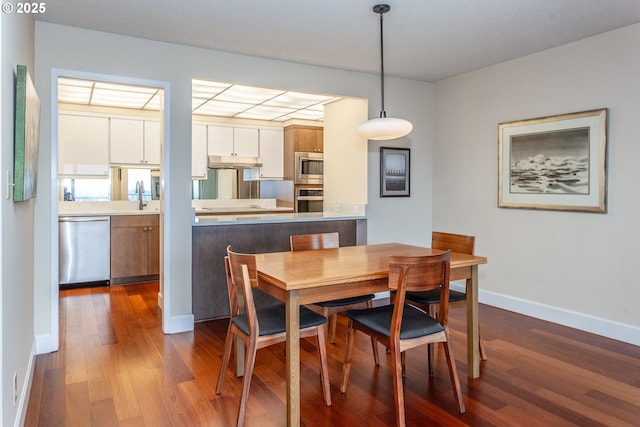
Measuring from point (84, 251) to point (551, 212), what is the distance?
512 centimetres

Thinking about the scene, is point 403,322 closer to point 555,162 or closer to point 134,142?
point 555,162

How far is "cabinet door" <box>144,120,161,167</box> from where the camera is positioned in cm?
601

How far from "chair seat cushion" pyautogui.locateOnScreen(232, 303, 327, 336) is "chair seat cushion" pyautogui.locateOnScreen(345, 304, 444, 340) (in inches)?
9.3

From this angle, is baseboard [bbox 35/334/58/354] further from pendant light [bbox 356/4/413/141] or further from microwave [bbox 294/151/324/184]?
microwave [bbox 294/151/324/184]

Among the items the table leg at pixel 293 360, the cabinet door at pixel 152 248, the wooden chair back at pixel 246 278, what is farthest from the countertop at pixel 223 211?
the table leg at pixel 293 360

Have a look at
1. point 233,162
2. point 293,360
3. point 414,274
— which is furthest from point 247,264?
point 233,162

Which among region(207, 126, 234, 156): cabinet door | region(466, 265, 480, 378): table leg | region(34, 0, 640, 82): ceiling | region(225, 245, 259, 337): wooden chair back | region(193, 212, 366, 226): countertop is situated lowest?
region(466, 265, 480, 378): table leg

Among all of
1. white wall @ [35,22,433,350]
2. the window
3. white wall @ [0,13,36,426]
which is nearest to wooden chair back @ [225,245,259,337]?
white wall @ [0,13,36,426]

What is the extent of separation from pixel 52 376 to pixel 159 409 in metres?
0.94

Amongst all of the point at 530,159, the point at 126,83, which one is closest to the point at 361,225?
the point at 530,159

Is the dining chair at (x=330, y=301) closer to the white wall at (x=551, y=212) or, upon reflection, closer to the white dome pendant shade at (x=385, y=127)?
the white dome pendant shade at (x=385, y=127)

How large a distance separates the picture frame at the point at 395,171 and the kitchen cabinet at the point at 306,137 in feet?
7.11

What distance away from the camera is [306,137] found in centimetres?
682

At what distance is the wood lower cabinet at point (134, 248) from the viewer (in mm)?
5412
